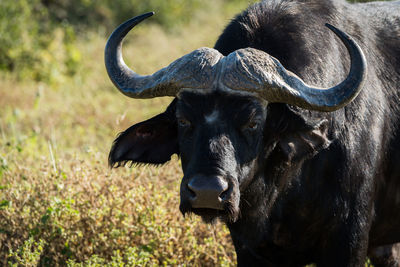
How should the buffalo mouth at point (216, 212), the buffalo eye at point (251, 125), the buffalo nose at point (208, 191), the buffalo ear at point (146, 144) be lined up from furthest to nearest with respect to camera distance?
the buffalo ear at point (146, 144), the buffalo eye at point (251, 125), the buffalo mouth at point (216, 212), the buffalo nose at point (208, 191)

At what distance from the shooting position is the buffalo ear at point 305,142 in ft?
10.8

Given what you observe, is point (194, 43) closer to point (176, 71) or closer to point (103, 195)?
point (103, 195)

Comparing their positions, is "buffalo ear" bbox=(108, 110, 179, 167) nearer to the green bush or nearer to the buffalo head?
the buffalo head

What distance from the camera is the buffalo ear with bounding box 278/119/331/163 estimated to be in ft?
10.8

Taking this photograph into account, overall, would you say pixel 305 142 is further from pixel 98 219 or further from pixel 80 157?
pixel 80 157

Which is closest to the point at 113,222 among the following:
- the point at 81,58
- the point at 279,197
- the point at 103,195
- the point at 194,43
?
the point at 103,195

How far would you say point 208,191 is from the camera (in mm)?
2904

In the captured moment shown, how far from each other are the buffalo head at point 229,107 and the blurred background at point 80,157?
1118mm

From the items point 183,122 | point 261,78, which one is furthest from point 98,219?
→ point 261,78

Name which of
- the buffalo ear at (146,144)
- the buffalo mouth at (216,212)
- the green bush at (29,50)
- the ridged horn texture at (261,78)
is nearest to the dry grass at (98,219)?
the buffalo ear at (146,144)

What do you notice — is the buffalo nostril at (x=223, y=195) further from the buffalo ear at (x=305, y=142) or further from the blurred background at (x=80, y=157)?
the blurred background at (x=80, y=157)

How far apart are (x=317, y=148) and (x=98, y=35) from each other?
444 inches

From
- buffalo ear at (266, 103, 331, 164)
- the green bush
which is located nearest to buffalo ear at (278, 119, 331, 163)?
buffalo ear at (266, 103, 331, 164)

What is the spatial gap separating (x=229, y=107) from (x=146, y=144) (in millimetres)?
825
